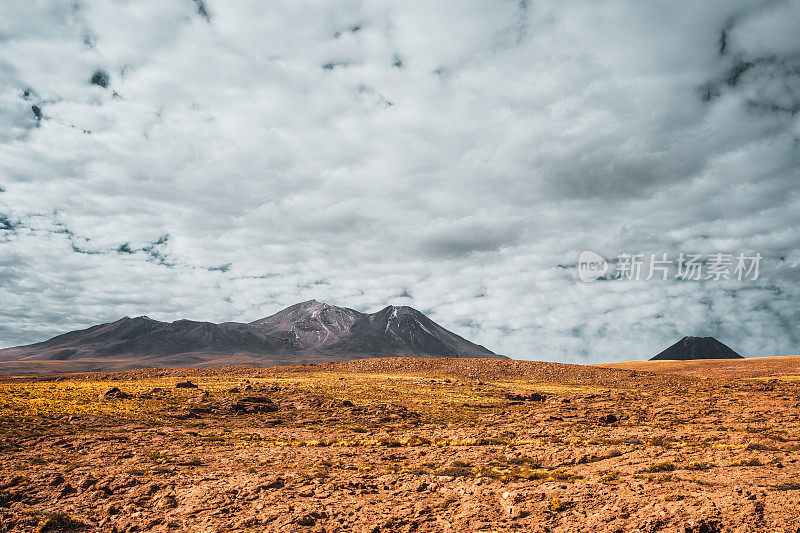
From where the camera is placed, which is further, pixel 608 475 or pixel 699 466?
pixel 699 466

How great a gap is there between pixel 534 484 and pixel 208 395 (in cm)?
3288

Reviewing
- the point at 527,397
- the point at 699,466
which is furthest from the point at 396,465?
the point at 527,397

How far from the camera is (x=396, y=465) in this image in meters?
16.9

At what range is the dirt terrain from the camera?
35.5ft

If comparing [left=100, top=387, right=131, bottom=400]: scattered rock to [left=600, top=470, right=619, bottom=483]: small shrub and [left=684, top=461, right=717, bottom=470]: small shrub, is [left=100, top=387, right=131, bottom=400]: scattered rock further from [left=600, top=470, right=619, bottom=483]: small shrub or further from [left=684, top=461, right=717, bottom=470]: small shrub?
[left=684, top=461, right=717, bottom=470]: small shrub

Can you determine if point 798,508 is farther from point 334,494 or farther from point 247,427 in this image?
point 247,427

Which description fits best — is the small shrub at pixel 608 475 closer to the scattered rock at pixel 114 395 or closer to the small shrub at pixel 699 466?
the small shrub at pixel 699 466

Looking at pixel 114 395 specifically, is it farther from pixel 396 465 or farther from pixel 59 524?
pixel 396 465

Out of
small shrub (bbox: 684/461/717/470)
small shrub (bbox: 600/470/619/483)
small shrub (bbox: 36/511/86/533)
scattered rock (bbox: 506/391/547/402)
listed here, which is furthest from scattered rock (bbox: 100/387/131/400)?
small shrub (bbox: 684/461/717/470)

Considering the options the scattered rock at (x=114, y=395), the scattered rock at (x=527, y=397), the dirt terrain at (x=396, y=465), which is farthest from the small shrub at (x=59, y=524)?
the scattered rock at (x=527, y=397)

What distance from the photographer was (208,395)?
3766cm

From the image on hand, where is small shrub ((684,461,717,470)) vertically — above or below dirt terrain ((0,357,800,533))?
above

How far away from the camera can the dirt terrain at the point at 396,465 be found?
1082cm

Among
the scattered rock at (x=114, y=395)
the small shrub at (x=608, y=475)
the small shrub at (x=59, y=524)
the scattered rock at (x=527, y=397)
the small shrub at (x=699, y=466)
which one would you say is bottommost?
the scattered rock at (x=114, y=395)
